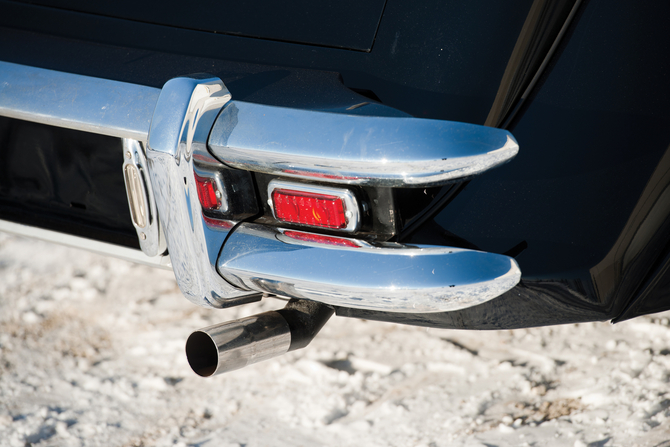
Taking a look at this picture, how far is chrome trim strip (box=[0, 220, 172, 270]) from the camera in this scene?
1486 mm

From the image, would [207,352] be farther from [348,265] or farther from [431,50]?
[431,50]

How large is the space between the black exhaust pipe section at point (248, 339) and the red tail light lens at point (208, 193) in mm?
271

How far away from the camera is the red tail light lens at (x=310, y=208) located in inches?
43.7

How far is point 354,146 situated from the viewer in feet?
3.37

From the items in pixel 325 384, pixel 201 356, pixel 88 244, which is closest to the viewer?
pixel 201 356

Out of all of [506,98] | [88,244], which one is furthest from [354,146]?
[88,244]

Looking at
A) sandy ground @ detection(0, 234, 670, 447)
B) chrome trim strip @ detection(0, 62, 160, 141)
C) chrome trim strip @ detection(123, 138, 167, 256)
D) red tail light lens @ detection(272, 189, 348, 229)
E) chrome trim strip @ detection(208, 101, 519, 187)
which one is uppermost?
chrome trim strip @ detection(208, 101, 519, 187)

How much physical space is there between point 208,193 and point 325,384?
0.99 m

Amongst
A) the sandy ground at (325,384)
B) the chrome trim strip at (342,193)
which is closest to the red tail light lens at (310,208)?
the chrome trim strip at (342,193)

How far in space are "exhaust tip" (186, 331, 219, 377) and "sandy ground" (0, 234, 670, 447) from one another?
0.54 metres

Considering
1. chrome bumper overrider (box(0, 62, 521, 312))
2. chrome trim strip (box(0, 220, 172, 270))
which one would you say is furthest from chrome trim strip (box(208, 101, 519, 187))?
chrome trim strip (box(0, 220, 172, 270))

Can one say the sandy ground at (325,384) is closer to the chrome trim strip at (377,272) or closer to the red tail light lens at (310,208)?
the chrome trim strip at (377,272)

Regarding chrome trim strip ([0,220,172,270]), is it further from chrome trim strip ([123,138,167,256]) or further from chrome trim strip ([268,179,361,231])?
chrome trim strip ([268,179,361,231])

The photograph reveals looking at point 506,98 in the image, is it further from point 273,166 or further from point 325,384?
point 325,384
